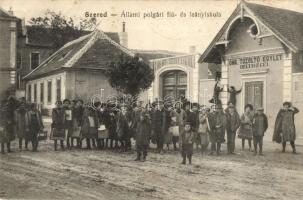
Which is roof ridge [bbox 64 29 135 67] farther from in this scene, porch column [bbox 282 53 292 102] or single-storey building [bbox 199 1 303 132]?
porch column [bbox 282 53 292 102]

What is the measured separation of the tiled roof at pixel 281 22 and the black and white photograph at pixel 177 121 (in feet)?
0.16

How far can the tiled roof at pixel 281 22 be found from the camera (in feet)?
43.5

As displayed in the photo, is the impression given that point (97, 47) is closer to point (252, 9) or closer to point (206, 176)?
point (252, 9)

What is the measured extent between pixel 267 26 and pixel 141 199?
29.9 feet

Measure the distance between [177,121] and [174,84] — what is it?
10212 millimetres

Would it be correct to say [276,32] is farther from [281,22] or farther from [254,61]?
[254,61]

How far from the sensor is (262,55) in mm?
14258

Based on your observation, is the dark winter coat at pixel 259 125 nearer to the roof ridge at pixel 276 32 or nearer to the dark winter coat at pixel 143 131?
the dark winter coat at pixel 143 131

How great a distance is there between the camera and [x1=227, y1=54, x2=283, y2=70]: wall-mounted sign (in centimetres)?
1392

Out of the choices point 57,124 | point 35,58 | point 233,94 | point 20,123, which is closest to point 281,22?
point 233,94

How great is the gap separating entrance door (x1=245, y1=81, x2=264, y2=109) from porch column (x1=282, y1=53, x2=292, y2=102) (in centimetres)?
102

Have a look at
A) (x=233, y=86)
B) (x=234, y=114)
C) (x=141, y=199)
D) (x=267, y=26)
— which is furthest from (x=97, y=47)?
(x=141, y=199)

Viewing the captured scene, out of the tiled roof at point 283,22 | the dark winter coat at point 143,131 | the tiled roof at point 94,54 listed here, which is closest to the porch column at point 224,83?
the tiled roof at point 283,22

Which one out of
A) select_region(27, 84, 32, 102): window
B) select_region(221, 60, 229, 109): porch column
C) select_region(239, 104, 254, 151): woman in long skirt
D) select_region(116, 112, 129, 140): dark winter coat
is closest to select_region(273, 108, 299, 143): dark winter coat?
select_region(239, 104, 254, 151): woman in long skirt
